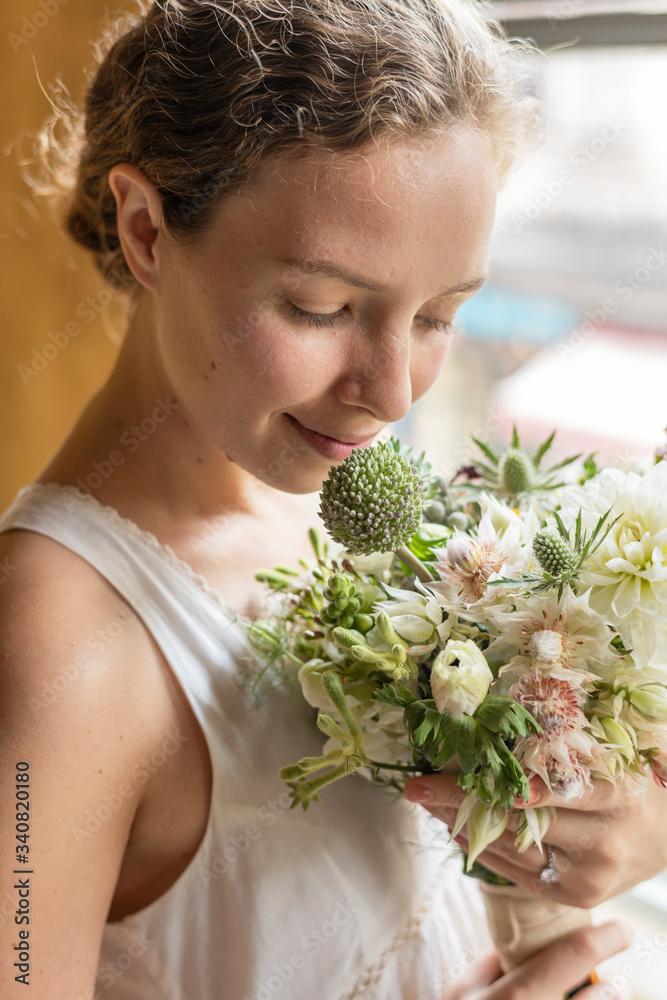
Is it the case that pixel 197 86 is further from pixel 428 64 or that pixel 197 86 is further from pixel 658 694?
pixel 658 694

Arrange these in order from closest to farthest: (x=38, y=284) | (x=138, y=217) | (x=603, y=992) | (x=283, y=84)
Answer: (x=283, y=84)
(x=138, y=217)
(x=603, y=992)
(x=38, y=284)

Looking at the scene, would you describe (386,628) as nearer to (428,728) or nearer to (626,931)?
(428,728)

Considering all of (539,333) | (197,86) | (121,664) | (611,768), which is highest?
(197,86)

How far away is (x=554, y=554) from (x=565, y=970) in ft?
1.89

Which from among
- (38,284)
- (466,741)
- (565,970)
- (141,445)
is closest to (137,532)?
(141,445)

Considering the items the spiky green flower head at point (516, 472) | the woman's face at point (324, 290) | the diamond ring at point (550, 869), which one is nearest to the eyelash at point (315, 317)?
the woman's face at point (324, 290)

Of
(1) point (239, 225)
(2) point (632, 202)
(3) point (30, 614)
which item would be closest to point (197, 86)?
(1) point (239, 225)

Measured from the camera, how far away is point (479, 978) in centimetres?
110

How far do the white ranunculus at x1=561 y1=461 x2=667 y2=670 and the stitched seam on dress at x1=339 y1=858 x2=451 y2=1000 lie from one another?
19.7 inches

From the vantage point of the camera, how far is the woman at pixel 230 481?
785mm

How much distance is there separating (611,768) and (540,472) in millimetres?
379

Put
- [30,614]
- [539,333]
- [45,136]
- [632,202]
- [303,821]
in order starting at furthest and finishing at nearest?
[539,333] → [632,202] → [45,136] → [303,821] → [30,614]

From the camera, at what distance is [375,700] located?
2.56ft

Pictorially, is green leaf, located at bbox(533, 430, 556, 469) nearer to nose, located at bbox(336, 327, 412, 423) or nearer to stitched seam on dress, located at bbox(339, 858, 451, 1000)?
nose, located at bbox(336, 327, 412, 423)
